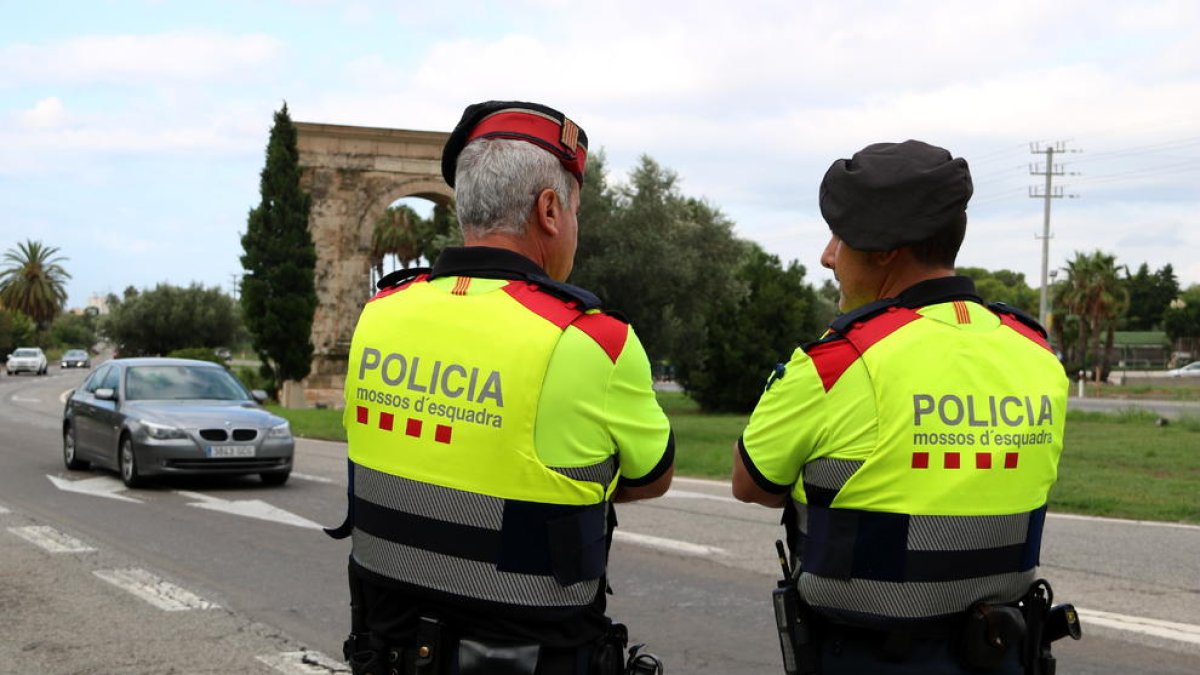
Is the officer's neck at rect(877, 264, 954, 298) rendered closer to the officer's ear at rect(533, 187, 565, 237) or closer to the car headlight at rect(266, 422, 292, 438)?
the officer's ear at rect(533, 187, 565, 237)

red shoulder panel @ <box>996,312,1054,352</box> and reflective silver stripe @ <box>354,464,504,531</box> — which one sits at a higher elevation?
red shoulder panel @ <box>996,312,1054,352</box>

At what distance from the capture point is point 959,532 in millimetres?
2463

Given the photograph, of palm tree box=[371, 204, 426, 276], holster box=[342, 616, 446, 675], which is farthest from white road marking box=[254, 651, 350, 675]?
palm tree box=[371, 204, 426, 276]

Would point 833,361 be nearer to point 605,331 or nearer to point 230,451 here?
point 605,331

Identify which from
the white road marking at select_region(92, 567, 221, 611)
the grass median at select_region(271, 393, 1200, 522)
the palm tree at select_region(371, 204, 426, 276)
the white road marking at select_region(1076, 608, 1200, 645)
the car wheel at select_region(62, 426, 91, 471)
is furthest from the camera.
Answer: the palm tree at select_region(371, 204, 426, 276)

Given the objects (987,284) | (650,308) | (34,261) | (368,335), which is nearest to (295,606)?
(368,335)

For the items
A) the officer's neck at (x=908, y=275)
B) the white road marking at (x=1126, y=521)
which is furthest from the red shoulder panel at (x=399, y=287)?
the white road marking at (x=1126, y=521)

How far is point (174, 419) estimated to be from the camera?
44.4 ft

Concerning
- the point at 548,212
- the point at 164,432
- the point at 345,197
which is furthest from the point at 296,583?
the point at 345,197

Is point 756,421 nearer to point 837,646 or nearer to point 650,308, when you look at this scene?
point 837,646

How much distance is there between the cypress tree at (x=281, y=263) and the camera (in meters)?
41.2

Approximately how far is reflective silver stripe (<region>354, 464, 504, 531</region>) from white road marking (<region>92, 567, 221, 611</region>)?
17.3ft

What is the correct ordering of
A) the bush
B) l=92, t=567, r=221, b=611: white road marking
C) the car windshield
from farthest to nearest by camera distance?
the bush
the car windshield
l=92, t=567, r=221, b=611: white road marking

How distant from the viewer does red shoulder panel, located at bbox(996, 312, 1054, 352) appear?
105 inches
